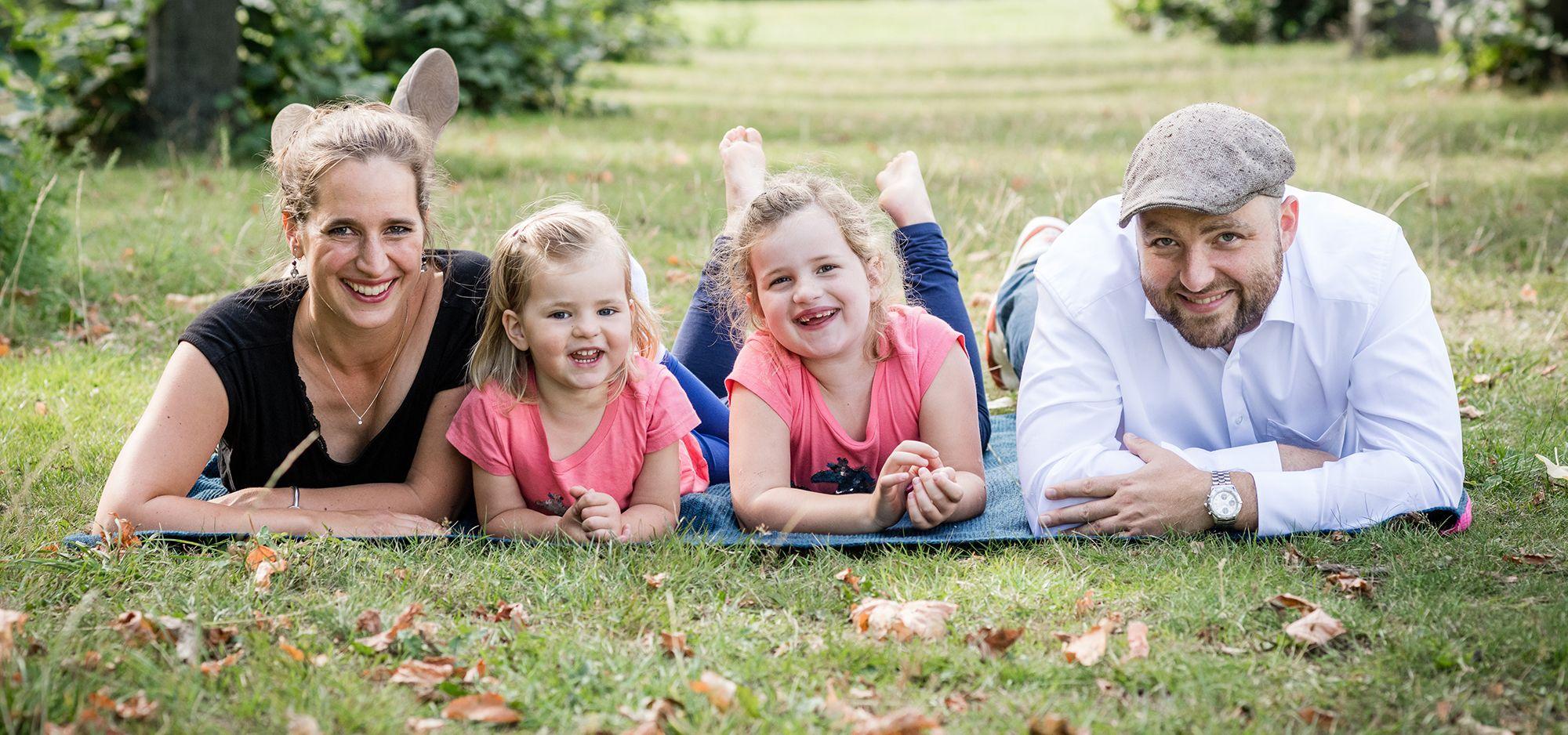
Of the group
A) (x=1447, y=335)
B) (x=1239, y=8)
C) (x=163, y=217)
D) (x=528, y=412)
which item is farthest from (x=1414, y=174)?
(x=1239, y=8)

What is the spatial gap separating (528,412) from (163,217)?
4496mm

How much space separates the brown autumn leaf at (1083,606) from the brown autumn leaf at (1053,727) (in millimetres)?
564

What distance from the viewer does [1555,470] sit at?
3.95 m

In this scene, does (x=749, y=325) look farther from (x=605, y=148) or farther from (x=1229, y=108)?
(x=605, y=148)

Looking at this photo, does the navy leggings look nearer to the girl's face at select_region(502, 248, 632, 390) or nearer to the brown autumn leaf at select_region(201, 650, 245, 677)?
the girl's face at select_region(502, 248, 632, 390)

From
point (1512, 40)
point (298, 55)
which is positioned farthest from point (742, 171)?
point (1512, 40)

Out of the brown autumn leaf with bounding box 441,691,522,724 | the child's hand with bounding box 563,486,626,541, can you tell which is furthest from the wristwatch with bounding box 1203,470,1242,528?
the brown autumn leaf with bounding box 441,691,522,724

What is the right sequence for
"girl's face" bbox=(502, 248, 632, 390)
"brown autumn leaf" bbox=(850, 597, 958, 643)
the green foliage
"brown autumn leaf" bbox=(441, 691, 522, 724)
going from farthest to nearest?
the green foliage → "girl's face" bbox=(502, 248, 632, 390) → "brown autumn leaf" bbox=(850, 597, 958, 643) → "brown autumn leaf" bbox=(441, 691, 522, 724)

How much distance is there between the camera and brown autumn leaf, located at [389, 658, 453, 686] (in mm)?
2807

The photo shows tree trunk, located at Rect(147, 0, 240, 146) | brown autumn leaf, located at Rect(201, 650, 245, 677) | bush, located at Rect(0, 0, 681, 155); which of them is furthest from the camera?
tree trunk, located at Rect(147, 0, 240, 146)

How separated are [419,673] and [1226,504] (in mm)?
2097

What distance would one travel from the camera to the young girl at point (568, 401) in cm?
360

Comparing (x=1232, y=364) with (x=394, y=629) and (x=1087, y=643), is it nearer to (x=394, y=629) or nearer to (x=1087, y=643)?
(x=1087, y=643)

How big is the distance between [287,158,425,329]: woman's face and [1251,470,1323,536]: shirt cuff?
2.38 meters
